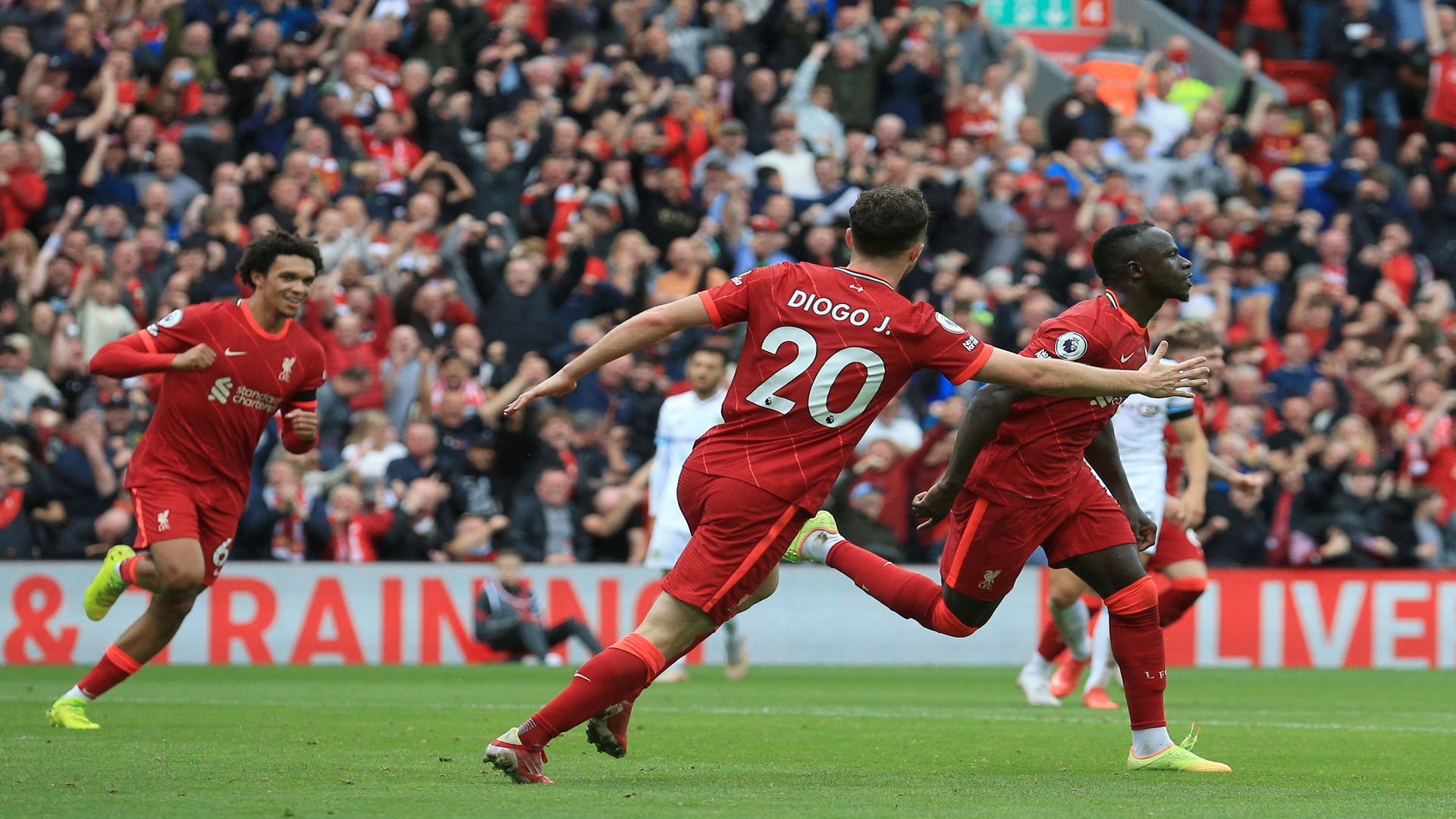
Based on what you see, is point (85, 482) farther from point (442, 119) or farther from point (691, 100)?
point (691, 100)

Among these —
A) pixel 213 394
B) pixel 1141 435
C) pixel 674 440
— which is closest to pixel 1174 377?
pixel 1141 435

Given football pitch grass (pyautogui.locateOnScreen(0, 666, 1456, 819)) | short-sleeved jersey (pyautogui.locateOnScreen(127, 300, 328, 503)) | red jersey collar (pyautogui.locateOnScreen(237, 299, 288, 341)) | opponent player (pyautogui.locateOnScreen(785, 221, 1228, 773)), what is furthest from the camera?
red jersey collar (pyautogui.locateOnScreen(237, 299, 288, 341))

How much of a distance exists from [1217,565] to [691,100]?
7346 mm

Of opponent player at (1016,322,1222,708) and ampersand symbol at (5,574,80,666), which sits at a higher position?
opponent player at (1016,322,1222,708)

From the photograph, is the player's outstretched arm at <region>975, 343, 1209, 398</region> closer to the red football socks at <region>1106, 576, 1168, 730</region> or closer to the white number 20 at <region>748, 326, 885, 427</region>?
the white number 20 at <region>748, 326, 885, 427</region>

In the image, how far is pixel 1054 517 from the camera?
761cm

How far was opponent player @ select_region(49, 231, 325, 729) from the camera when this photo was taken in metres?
9.03

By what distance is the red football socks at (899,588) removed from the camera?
754 centimetres

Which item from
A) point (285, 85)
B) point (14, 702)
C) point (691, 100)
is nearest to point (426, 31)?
point (285, 85)

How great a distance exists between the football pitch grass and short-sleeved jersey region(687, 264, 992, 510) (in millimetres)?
1150

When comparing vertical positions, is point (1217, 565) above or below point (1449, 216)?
below

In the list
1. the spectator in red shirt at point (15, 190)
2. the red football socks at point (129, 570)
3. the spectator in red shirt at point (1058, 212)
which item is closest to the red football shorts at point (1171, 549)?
the red football socks at point (129, 570)

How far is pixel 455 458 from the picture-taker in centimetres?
1656

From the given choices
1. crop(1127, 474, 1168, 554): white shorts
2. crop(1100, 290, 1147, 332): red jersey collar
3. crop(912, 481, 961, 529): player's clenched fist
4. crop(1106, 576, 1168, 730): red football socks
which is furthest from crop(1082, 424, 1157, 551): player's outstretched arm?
crop(1127, 474, 1168, 554): white shorts
